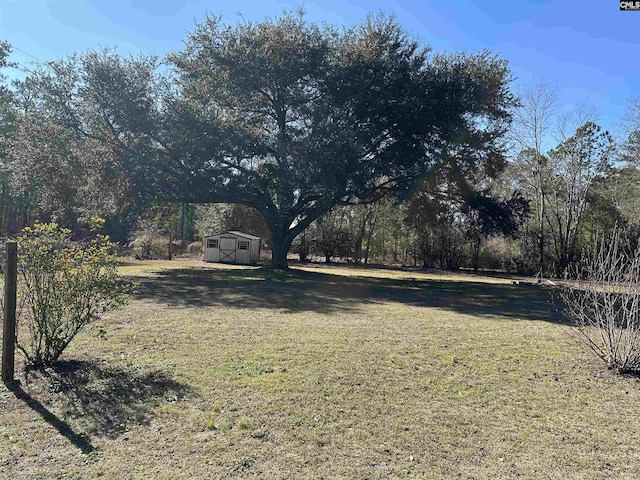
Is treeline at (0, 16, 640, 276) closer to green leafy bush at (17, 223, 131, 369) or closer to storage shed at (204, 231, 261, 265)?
storage shed at (204, 231, 261, 265)

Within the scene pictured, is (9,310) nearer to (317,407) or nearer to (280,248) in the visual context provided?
(317,407)

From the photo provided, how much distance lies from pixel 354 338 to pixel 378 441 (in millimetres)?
3138

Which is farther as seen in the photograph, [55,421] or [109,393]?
[109,393]

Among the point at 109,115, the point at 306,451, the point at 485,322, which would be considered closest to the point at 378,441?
the point at 306,451

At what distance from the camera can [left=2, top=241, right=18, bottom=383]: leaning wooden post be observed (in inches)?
154

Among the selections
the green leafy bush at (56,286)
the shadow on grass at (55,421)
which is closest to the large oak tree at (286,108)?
the green leafy bush at (56,286)

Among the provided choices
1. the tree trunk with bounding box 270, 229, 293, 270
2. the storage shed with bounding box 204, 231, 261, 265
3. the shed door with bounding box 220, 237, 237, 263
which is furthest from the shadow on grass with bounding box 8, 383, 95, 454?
the shed door with bounding box 220, 237, 237, 263

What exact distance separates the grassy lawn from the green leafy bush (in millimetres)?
343

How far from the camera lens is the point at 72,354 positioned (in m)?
4.95

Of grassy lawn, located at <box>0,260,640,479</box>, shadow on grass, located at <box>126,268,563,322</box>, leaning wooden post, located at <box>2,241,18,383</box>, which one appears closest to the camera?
grassy lawn, located at <box>0,260,640,479</box>

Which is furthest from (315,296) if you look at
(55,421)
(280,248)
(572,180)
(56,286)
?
(572,180)

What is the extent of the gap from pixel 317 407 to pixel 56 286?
2902 millimetres

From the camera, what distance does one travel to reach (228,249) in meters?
26.5

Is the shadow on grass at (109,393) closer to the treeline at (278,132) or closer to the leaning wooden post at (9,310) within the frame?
the leaning wooden post at (9,310)
